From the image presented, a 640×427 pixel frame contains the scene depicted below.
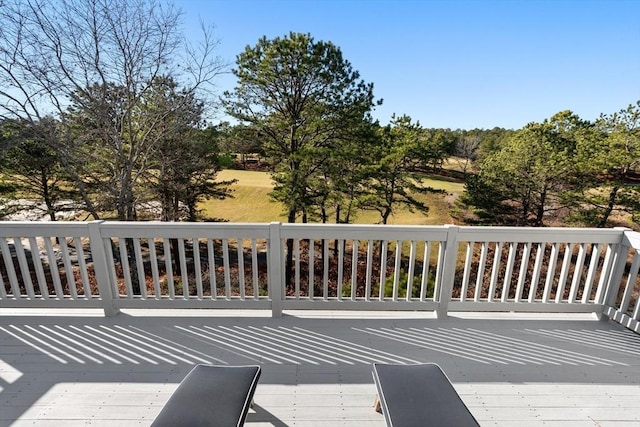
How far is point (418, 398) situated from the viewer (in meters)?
1.59

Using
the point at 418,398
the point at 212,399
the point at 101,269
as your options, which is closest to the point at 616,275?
the point at 418,398

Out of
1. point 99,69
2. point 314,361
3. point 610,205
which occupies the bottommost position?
point 610,205

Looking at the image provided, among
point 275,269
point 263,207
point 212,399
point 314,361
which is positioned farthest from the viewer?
point 263,207

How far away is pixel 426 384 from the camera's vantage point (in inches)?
66.8

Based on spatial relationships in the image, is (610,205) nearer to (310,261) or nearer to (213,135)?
(310,261)

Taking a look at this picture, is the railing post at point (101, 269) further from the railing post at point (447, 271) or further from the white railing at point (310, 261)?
the railing post at point (447, 271)

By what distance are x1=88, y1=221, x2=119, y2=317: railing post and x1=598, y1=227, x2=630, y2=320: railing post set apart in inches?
183

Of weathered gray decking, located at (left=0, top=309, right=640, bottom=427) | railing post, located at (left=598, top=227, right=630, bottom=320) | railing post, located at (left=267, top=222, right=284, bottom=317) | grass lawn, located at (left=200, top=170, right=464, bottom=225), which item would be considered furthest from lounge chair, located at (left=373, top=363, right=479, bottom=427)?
grass lawn, located at (left=200, top=170, right=464, bottom=225)

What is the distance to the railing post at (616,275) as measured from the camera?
2785mm

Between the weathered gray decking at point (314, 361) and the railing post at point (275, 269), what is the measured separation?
5.8 inches

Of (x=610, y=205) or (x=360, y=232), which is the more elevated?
(x=360, y=232)

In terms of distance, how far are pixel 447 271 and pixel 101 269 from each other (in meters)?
3.16

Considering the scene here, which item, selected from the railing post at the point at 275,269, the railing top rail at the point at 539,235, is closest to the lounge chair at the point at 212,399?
the railing post at the point at 275,269

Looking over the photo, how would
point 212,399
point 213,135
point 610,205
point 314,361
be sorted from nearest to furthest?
point 212,399
point 314,361
point 213,135
point 610,205
